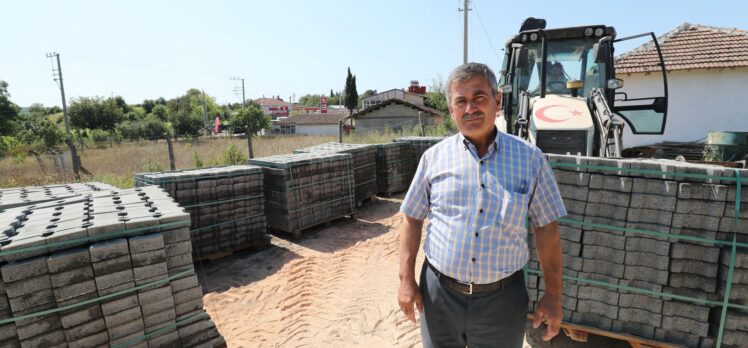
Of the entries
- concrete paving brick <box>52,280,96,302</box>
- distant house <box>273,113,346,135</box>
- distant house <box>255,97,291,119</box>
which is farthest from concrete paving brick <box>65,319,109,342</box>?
distant house <box>255,97,291,119</box>

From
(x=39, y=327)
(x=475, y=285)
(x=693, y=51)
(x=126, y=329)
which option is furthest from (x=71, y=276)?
(x=693, y=51)

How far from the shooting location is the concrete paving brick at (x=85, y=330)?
9.32 ft

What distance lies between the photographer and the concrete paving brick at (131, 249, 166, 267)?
3.08 m

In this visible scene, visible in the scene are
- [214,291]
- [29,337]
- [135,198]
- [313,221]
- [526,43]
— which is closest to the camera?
[29,337]

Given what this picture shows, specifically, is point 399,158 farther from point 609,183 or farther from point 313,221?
point 609,183

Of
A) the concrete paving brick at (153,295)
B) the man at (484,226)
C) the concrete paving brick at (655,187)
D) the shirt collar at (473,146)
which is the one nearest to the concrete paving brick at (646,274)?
the concrete paving brick at (655,187)

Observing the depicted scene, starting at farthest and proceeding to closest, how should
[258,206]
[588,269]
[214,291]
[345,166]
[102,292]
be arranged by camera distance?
[345,166] < [258,206] < [214,291] < [588,269] < [102,292]

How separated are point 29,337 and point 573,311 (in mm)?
4482

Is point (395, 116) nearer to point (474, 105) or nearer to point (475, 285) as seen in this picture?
point (474, 105)

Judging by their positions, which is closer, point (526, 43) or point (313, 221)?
point (526, 43)

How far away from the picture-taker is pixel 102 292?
2.95m

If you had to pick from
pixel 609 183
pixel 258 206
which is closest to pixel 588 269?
pixel 609 183

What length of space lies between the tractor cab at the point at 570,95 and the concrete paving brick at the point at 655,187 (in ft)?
5.91

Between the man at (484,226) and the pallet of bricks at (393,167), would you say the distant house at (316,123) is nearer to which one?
the pallet of bricks at (393,167)
